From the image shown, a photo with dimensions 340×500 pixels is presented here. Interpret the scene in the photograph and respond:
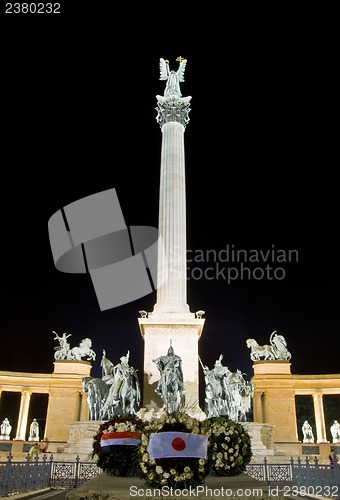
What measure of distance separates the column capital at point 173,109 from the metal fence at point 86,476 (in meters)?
27.8

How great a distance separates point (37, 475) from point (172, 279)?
1840 cm

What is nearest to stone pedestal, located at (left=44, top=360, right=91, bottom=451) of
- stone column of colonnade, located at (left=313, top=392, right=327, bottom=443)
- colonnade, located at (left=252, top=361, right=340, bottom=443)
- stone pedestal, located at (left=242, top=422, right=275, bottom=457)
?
colonnade, located at (left=252, top=361, right=340, bottom=443)

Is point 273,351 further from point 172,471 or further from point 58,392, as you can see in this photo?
point 172,471

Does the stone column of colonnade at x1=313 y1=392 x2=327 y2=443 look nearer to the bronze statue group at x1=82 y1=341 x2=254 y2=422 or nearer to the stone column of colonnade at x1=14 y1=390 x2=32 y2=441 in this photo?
the bronze statue group at x1=82 y1=341 x2=254 y2=422

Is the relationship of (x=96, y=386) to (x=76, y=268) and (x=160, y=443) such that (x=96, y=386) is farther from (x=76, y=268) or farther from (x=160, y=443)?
(x=76, y=268)

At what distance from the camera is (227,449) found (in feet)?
34.3

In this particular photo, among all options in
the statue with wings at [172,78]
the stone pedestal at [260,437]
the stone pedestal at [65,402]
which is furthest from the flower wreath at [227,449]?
the stone pedestal at [65,402]

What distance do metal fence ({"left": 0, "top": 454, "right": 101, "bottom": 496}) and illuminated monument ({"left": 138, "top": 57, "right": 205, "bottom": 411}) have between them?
33.4ft

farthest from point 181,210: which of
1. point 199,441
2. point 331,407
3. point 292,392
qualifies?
point 331,407

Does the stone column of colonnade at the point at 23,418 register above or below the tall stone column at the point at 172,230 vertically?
below

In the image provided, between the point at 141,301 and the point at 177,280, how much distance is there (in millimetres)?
26932

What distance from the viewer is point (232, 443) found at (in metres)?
10.7

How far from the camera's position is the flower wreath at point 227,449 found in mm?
10219

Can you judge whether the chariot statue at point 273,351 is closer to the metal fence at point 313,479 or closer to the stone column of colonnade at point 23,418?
the stone column of colonnade at point 23,418
